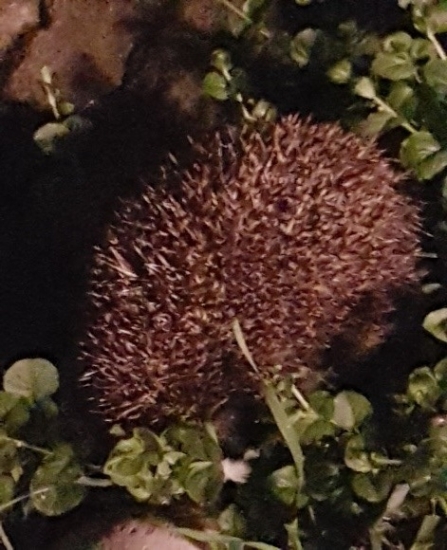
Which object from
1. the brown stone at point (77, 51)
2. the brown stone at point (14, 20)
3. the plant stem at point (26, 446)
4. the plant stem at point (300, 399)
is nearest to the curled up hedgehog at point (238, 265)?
the plant stem at point (300, 399)

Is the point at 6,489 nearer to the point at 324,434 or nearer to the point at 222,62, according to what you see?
the point at 324,434

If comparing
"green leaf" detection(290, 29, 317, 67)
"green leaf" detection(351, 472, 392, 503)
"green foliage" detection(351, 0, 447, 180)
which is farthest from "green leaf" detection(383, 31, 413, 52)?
"green leaf" detection(351, 472, 392, 503)

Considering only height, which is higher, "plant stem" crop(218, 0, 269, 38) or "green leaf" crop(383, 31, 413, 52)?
"green leaf" crop(383, 31, 413, 52)

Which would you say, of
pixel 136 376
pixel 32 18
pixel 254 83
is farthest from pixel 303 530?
pixel 32 18

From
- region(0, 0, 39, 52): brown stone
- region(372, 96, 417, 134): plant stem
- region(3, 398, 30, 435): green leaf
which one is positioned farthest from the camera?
region(0, 0, 39, 52): brown stone

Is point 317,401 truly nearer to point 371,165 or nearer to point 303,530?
point 303,530

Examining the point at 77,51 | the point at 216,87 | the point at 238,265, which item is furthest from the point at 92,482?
the point at 77,51

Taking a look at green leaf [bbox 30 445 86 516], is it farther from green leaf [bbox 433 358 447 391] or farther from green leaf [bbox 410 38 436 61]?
green leaf [bbox 410 38 436 61]
